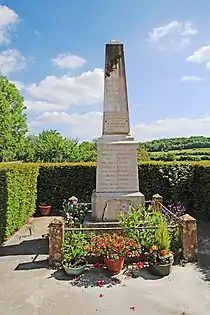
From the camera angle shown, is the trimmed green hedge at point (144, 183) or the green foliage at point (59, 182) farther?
the green foliage at point (59, 182)

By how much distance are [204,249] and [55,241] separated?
313cm

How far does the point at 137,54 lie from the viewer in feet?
25.7

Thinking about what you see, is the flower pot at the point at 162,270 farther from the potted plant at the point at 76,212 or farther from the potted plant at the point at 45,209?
the potted plant at the point at 45,209

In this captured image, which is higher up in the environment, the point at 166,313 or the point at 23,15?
the point at 23,15


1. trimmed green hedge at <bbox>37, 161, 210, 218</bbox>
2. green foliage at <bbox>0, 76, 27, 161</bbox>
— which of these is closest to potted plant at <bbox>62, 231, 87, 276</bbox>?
trimmed green hedge at <bbox>37, 161, 210, 218</bbox>

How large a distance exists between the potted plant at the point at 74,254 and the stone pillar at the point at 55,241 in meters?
0.12

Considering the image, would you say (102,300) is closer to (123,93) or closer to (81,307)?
(81,307)

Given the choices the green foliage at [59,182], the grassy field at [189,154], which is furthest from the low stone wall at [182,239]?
the grassy field at [189,154]

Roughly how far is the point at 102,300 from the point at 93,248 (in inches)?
50.0

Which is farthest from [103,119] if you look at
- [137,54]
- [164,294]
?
[164,294]

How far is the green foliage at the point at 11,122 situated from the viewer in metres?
26.3

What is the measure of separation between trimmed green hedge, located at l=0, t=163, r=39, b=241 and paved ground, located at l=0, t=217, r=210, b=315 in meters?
1.54

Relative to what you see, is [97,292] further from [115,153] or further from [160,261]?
[115,153]

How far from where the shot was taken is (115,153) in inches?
306
